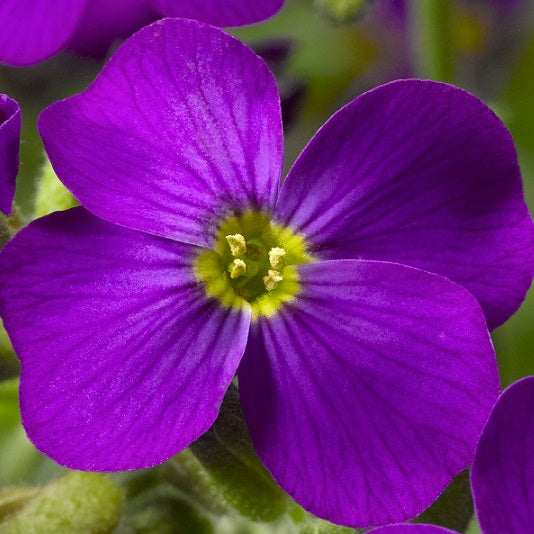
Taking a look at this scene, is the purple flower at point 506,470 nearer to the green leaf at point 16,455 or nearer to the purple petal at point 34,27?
the purple petal at point 34,27

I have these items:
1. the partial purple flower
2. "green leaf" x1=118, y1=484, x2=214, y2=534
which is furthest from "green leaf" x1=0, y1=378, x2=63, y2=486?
the partial purple flower

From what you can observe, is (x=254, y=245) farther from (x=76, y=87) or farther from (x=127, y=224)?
(x=76, y=87)

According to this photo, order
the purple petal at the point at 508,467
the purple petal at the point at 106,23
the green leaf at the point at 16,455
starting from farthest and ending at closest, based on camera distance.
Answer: the green leaf at the point at 16,455 < the purple petal at the point at 106,23 < the purple petal at the point at 508,467

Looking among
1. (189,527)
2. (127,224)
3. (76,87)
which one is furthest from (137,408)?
(76,87)

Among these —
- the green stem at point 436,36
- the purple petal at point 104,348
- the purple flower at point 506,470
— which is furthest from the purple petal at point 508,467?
the green stem at point 436,36

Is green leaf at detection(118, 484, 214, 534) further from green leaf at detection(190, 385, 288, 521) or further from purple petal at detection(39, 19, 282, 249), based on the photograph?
purple petal at detection(39, 19, 282, 249)

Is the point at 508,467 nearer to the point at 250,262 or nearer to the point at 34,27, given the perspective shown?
the point at 250,262

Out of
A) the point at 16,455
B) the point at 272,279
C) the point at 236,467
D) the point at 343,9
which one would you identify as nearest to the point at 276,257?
the point at 272,279
